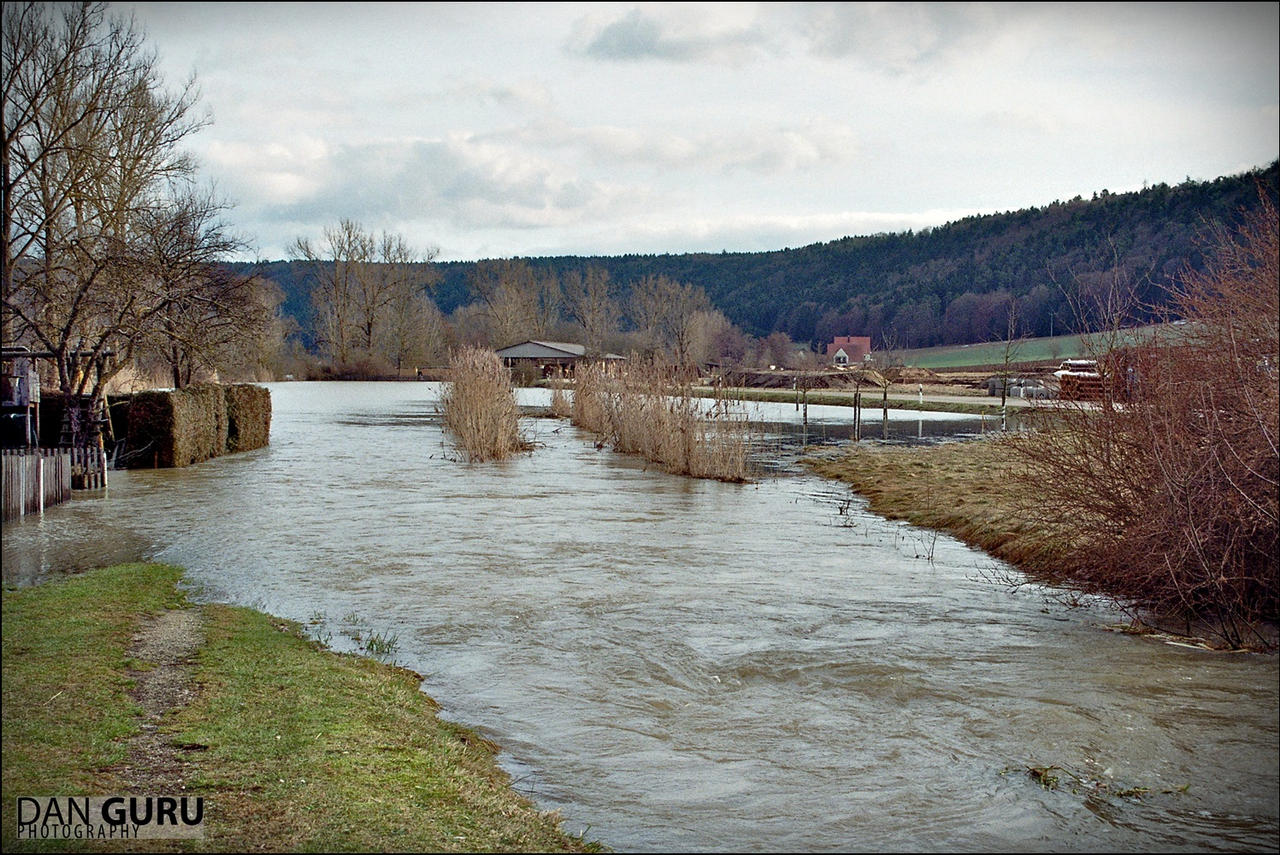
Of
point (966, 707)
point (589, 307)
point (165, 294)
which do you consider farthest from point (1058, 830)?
point (589, 307)

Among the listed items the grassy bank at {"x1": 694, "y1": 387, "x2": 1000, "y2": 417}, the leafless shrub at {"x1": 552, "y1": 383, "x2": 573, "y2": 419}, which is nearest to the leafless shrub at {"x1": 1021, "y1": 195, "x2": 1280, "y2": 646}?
the grassy bank at {"x1": 694, "y1": 387, "x2": 1000, "y2": 417}

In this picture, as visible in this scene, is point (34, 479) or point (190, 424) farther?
point (190, 424)

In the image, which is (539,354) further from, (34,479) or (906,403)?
(34,479)

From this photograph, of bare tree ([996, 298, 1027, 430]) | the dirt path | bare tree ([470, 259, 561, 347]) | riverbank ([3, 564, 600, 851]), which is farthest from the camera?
bare tree ([470, 259, 561, 347])

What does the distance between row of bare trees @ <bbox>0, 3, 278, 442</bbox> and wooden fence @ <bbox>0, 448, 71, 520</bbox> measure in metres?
1.67

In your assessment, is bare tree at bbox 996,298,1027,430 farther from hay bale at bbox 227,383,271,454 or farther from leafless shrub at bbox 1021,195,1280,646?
hay bale at bbox 227,383,271,454

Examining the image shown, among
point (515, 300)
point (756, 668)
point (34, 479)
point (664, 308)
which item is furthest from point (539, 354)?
point (756, 668)

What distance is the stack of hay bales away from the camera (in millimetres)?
21250

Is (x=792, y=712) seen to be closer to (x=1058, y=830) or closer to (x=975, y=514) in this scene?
(x=1058, y=830)

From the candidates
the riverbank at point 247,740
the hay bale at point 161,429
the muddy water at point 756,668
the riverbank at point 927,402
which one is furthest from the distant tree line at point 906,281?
the riverbank at point 247,740

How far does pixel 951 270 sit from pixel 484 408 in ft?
369

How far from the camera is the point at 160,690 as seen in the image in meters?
6.56

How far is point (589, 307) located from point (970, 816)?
114231mm

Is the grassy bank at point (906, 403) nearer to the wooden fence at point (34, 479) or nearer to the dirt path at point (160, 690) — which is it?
the wooden fence at point (34, 479)
